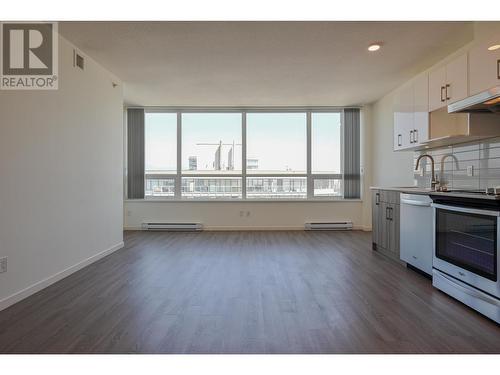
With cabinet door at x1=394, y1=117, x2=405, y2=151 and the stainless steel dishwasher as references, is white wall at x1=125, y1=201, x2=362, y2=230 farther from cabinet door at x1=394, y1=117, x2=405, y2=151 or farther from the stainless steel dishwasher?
the stainless steel dishwasher

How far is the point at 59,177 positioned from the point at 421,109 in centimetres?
439

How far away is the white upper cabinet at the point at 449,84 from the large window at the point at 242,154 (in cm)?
292

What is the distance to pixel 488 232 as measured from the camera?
2.31m

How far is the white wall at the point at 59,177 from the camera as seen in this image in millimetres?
2600

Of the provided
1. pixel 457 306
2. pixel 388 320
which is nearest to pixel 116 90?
pixel 388 320

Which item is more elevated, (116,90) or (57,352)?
(116,90)

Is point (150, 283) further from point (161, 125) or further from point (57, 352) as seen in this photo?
point (161, 125)

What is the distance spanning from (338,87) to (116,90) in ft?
11.6

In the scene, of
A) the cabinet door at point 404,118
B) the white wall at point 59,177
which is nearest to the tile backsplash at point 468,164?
the cabinet door at point 404,118

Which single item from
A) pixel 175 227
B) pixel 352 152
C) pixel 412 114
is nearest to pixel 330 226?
pixel 352 152

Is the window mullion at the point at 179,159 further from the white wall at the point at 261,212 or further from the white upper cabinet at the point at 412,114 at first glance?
the white upper cabinet at the point at 412,114

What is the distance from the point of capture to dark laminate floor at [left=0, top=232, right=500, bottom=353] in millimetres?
1895

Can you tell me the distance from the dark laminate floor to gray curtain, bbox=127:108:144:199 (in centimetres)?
274

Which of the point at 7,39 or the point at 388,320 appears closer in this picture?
the point at 388,320
